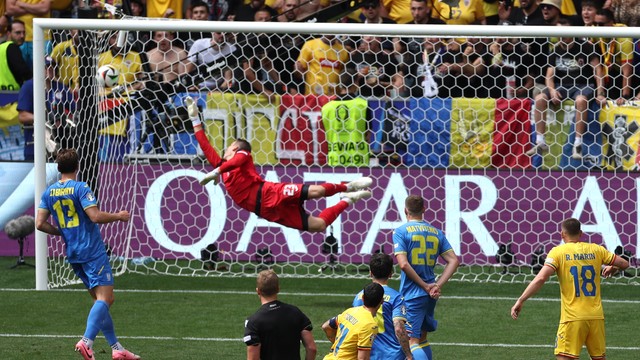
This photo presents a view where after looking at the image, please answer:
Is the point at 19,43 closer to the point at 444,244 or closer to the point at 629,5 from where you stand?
the point at 629,5

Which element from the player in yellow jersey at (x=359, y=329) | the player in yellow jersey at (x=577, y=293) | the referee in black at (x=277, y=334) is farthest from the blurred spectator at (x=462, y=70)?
the referee in black at (x=277, y=334)

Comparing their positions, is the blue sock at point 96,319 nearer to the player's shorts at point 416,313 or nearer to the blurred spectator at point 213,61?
the player's shorts at point 416,313

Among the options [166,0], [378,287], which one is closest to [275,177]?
[166,0]

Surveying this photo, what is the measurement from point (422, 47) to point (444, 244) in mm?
6472

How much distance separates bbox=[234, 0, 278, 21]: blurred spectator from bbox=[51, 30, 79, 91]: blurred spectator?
11.7 ft

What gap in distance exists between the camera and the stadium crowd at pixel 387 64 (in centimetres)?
1535

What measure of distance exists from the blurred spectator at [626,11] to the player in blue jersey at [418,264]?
759cm

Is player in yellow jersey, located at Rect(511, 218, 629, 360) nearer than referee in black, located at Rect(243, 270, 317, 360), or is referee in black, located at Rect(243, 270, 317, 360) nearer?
referee in black, located at Rect(243, 270, 317, 360)

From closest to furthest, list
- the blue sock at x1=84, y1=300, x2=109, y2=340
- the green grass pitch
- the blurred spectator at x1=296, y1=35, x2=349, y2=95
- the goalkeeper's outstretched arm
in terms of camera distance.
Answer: the blue sock at x1=84, y1=300, x2=109, y2=340, the green grass pitch, the goalkeeper's outstretched arm, the blurred spectator at x1=296, y1=35, x2=349, y2=95

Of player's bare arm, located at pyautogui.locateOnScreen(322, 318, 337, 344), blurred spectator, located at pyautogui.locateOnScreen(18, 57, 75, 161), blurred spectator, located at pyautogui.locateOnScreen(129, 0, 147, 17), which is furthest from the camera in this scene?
blurred spectator, located at pyautogui.locateOnScreen(129, 0, 147, 17)

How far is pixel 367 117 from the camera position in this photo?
15.6m

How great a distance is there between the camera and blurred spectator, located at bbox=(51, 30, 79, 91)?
50.1 feet

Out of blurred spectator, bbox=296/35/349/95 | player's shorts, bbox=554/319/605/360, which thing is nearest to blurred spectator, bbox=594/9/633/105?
blurred spectator, bbox=296/35/349/95

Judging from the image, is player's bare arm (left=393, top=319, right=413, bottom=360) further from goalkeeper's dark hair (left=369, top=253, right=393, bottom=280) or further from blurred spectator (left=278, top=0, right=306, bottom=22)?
blurred spectator (left=278, top=0, right=306, bottom=22)
